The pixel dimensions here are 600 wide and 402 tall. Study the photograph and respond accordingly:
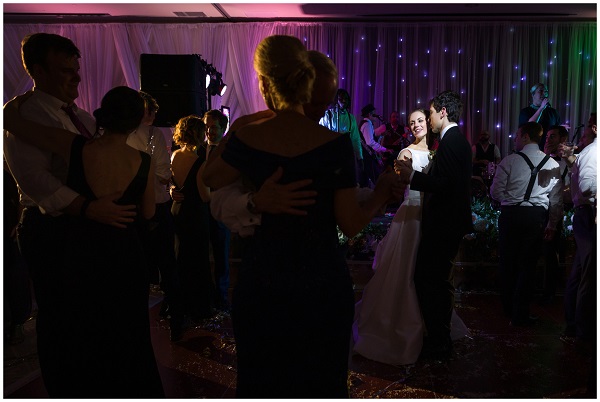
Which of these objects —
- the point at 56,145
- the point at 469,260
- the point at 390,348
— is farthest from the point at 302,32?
the point at 56,145

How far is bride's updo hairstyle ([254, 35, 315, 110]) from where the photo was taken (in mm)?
1544

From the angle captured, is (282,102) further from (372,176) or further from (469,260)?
(372,176)

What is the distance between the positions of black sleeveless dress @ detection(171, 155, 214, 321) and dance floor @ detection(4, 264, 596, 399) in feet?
0.72

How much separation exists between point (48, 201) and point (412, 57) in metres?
9.16

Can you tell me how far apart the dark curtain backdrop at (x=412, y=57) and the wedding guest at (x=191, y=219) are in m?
6.33

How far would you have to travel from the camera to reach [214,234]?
446 centimetres

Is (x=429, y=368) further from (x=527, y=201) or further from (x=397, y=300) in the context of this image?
(x=527, y=201)

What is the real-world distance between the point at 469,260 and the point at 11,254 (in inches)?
160

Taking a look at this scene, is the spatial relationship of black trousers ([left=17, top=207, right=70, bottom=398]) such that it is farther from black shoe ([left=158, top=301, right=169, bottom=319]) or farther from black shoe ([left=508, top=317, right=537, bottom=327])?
black shoe ([left=508, top=317, right=537, bottom=327])

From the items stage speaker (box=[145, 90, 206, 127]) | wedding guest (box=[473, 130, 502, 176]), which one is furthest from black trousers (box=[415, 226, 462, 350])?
wedding guest (box=[473, 130, 502, 176])

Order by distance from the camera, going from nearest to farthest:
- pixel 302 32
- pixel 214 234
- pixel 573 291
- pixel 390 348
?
1. pixel 390 348
2. pixel 573 291
3. pixel 214 234
4. pixel 302 32

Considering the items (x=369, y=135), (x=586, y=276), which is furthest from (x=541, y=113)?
(x=586, y=276)

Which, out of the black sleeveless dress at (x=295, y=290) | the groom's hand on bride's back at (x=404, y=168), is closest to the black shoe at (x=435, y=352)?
the groom's hand on bride's back at (x=404, y=168)

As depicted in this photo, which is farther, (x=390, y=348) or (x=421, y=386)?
(x=390, y=348)
